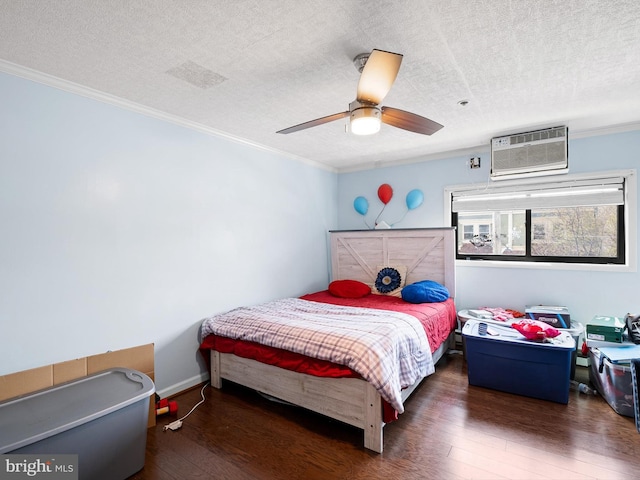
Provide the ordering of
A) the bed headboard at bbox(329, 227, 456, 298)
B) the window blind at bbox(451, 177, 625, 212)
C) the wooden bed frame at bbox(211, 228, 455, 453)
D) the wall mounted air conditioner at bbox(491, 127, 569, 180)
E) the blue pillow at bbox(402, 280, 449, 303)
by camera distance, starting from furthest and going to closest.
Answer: the bed headboard at bbox(329, 227, 456, 298)
the blue pillow at bbox(402, 280, 449, 303)
the window blind at bbox(451, 177, 625, 212)
the wall mounted air conditioner at bbox(491, 127, 569, 180)
the wooden bed frame at bbox(211, 228, 455, 453)

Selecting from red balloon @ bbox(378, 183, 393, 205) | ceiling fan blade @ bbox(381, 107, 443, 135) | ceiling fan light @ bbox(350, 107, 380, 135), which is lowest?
red balloon @ bbox(378, 183, 393, 205)

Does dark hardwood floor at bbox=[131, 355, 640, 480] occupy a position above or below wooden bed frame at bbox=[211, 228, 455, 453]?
below

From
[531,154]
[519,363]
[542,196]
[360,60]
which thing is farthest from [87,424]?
[542,196]

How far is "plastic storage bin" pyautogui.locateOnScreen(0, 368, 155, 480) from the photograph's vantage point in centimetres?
159

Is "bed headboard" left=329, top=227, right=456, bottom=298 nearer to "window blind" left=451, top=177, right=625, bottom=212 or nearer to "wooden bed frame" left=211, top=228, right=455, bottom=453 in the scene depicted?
"wooden bed frame" left=211, top=228, right=455, bottom=453

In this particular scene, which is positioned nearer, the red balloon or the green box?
the green box

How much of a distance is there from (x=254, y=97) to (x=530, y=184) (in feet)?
10.1

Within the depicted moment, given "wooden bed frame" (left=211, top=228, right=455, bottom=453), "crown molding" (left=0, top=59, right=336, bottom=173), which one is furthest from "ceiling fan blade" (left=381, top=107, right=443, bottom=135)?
"crown molding" (left=0, top=59, right=336, bottom=173)

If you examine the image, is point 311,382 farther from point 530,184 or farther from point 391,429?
point 530,184

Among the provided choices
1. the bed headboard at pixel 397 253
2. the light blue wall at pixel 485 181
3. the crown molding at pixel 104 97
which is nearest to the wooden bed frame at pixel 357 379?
the bed headboard at pixel 397 253

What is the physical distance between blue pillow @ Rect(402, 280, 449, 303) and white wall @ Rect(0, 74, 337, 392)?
156 centimetres

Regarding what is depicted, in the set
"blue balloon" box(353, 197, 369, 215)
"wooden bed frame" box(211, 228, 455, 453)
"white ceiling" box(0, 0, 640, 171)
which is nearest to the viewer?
"white ceiling" box(0, 0, 640, 171)

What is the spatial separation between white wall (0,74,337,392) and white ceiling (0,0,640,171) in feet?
0.94

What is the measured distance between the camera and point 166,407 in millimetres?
2541
